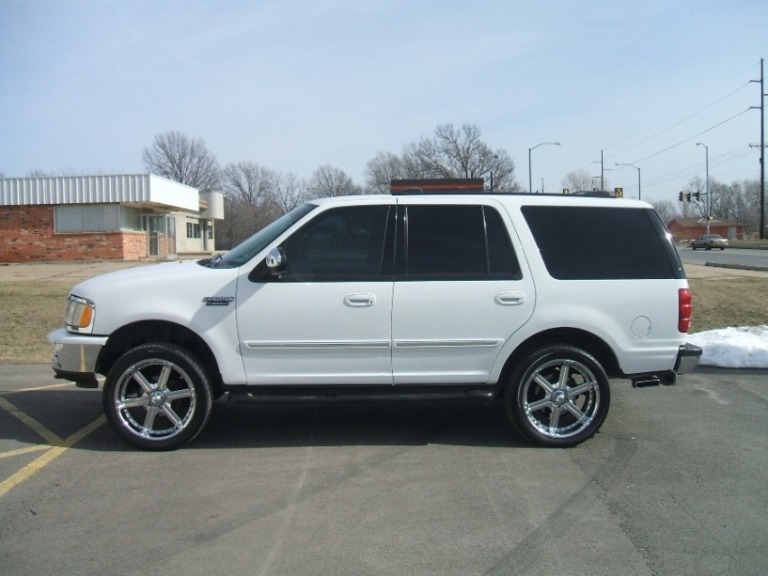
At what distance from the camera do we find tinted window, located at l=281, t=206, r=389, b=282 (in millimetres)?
5422

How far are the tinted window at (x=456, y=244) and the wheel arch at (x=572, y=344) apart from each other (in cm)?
57

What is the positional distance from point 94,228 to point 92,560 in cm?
3056

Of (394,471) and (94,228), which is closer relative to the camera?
(394,471)

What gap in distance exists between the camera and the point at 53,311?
12.6 m

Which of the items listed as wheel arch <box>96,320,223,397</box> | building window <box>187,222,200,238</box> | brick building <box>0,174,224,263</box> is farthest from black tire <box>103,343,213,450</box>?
building window <box>187,222,200,238</box>

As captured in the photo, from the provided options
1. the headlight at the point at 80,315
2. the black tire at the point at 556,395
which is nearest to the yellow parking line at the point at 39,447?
the headlight at the point at 80,315

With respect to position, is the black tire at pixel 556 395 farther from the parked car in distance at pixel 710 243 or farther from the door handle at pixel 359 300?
the parked car in distance at pixel 710 243

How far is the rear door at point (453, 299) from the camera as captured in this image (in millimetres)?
5379

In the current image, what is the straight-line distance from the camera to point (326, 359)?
5379 millimetres

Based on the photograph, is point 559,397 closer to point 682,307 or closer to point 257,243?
point 682,307

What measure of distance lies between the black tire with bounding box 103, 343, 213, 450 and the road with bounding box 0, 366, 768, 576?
179 mm

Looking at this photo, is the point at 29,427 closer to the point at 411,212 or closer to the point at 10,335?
the point at 411,212

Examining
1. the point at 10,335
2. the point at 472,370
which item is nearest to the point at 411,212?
the point at 472,370

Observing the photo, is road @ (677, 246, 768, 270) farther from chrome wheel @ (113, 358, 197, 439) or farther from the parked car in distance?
chrome wheel @ (113, 358, 197, 439)
